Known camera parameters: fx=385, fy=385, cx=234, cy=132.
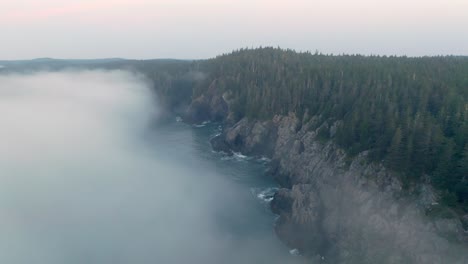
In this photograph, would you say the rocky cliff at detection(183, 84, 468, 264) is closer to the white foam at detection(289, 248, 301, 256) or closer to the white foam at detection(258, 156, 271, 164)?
the white foam at detection(289, 248, 301, 256)

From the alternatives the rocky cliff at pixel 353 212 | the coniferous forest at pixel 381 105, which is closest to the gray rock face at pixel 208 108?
the coniferous forest at pixel 381 105

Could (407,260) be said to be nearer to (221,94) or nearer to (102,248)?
(102,248)

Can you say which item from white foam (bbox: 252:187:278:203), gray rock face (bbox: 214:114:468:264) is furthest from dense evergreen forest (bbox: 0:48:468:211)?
white foam (bbox: 252:187:278:203)

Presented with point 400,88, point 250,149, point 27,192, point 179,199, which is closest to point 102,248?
point 179,199

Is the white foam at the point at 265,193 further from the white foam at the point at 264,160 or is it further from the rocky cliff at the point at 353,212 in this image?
the white foam at the point at 264,160

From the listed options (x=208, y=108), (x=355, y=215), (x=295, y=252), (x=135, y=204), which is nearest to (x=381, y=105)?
(x=355, y=215)
